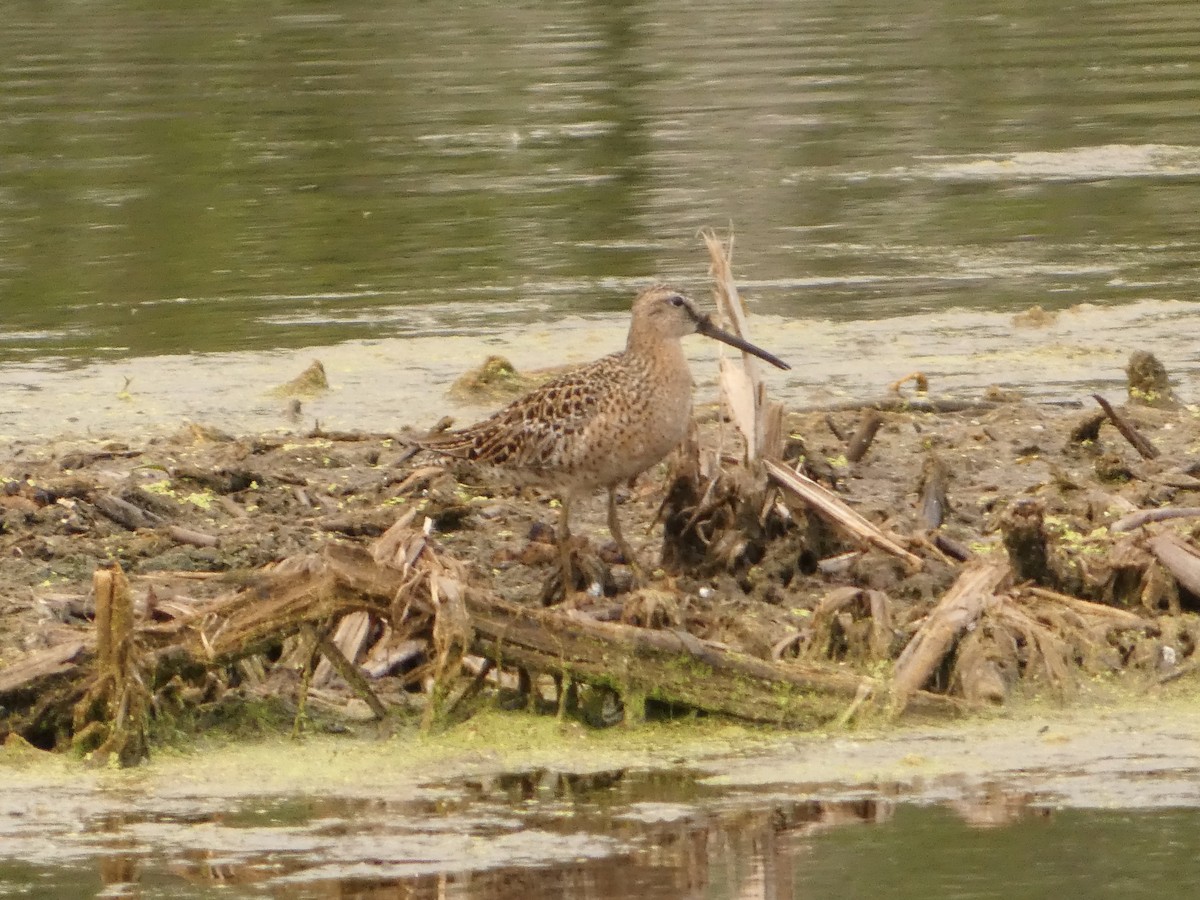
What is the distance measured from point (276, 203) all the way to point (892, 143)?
5156 millimetres

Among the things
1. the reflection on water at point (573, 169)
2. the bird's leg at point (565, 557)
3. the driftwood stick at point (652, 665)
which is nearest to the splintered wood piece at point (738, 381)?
the bird's leg at point (565, 557)

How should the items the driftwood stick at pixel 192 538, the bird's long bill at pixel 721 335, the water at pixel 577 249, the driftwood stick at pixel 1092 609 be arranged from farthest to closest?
the bird's long bill at pixel 721 335 → the driftwood stick at pixel 192 538 → the driftwood stick at pixel 1092 609 → the water at pixel 577 249

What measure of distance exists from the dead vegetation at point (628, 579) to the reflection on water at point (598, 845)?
48 centimetres

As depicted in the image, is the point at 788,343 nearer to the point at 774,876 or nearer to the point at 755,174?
the point at 755,174

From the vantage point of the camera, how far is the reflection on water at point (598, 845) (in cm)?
557


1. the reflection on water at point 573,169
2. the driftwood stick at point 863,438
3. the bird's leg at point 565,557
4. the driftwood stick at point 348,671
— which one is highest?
the reflection on water at point 573,169

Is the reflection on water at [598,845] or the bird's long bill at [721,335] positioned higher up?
the bird's long bill at [721,335]

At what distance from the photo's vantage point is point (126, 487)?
892cm

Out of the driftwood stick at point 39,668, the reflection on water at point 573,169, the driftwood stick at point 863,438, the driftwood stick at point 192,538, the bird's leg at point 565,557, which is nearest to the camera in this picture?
the driftwood stick at point 39,668

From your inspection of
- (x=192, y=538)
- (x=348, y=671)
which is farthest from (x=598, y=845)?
(x=192, y=538)

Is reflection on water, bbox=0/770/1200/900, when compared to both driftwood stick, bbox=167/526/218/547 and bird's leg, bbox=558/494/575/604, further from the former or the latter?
driftwood stick, bbox=167/526/218/547

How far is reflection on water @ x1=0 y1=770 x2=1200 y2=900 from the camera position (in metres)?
5.57

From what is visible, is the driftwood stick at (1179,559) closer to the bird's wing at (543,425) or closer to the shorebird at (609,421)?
the shorebird at (609,421)

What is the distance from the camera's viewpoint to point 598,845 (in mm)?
5855
